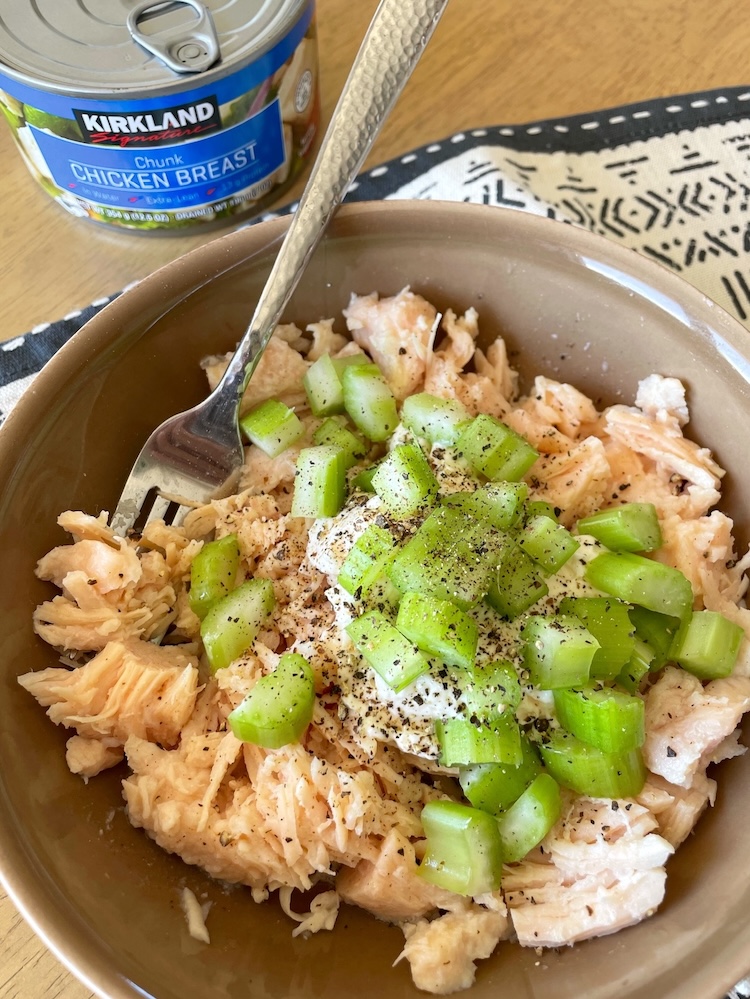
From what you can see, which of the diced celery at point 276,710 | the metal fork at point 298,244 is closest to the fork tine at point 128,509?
the metal fork at point 298,244

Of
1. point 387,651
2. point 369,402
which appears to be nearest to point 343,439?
point 369,402

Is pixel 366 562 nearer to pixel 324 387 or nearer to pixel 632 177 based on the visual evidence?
pixel 324 387

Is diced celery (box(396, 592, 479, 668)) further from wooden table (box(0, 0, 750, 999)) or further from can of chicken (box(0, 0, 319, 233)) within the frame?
wooden table (box(0, 0, 750, 999))

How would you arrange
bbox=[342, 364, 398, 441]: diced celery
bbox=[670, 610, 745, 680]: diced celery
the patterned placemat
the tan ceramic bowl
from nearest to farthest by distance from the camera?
the tan ceramic bowl, bbox=[670, 610, 745, 680]: diced celery, bbox=[342, 364, 398, 441]: diced celery, the patterned placemat

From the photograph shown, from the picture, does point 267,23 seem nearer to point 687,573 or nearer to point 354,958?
point 687,573

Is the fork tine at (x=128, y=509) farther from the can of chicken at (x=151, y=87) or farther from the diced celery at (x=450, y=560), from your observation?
the can of chicken at (x=151, y=87)

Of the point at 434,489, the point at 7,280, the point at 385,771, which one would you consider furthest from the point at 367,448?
the point at 7,280

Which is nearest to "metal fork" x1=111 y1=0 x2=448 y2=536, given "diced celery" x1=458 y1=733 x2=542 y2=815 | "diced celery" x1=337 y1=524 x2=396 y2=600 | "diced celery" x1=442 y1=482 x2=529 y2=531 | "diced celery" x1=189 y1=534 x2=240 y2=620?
"diced celery" x1=189 y1=534 x2=240 y2=620
